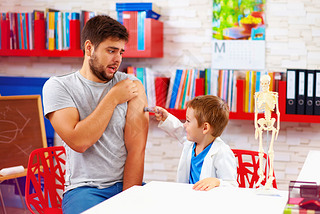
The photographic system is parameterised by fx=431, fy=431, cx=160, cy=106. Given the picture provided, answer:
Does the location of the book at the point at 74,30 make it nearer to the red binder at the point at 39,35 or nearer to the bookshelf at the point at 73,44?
the bookshelf at the point at 73,44

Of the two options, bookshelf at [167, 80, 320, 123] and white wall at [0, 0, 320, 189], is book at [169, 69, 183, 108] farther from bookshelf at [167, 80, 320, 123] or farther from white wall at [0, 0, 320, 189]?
bookshelf at [167, 80, 320, 123]

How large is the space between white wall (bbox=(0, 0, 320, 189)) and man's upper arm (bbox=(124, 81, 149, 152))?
1275 millimetres

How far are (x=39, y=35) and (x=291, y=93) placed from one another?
1914mm

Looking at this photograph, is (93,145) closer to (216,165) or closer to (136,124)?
(136,124)

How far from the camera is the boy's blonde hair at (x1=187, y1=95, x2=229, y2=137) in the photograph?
76.6 inches

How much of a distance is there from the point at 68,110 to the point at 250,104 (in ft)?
5.00

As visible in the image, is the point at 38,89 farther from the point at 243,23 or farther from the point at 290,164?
the point at 290,164

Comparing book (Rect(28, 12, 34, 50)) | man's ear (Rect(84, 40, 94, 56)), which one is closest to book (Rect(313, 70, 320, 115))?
man's ear (Rect(84, 40, 94, 56))

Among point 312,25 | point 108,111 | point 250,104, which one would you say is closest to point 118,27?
point 108,111

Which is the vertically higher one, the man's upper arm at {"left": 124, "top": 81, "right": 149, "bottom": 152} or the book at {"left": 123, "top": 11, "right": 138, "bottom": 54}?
the book at {"left": 123, "top": 11, "right": 138, "bottom": 54}

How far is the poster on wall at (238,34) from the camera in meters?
A: 3.11

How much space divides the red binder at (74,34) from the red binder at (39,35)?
10.0 inches

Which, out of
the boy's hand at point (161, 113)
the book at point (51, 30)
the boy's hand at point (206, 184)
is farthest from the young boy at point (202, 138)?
the book at point (51, 30)

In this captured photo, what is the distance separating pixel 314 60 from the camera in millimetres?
3061
